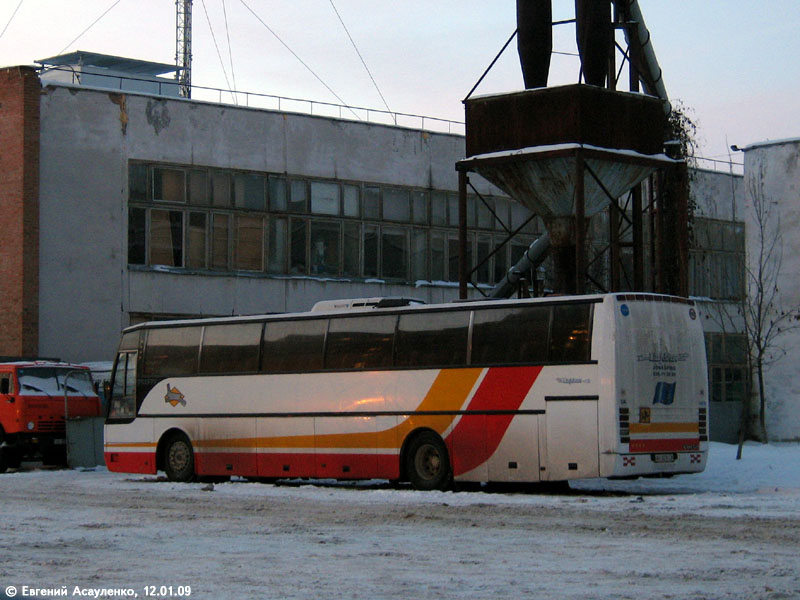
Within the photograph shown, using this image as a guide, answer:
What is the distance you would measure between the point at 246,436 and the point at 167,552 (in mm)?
11995

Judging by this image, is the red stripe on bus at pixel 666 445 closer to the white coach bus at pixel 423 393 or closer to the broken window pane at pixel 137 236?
the white coach bus at pixel 423 393

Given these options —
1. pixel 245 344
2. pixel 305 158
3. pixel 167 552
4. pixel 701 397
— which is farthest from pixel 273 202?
pixel 167 552

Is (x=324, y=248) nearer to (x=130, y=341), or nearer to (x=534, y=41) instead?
(x=534, y=41)

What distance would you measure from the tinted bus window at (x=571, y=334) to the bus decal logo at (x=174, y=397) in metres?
8.34

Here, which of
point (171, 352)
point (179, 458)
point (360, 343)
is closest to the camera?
point (360, 343)

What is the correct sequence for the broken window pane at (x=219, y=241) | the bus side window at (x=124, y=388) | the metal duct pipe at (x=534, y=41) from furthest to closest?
the broken window pane at (x=219, y=241) → the metal duct pipe at (x=534, y=41) → the bus side window at (x=124, y=388)

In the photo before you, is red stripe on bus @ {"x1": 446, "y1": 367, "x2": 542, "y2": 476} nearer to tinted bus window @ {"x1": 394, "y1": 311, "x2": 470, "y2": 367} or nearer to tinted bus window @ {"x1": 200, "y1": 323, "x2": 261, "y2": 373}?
tinted bus window @ {"x1": 394, "y1": 311, "x2": 470, "y2": 367}

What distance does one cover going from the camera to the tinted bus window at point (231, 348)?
79.5 feet

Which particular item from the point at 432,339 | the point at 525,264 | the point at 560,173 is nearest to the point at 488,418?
the point at 432,339

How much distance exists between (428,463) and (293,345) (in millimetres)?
3563

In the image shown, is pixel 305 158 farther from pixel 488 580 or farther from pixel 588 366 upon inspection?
pixel 488 580

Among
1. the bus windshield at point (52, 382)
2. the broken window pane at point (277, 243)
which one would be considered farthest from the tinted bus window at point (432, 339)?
the broken window pane at point (277, 243)

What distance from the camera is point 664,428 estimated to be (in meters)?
20.2

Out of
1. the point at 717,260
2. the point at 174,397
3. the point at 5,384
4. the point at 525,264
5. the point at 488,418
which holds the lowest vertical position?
the point at 488,418
